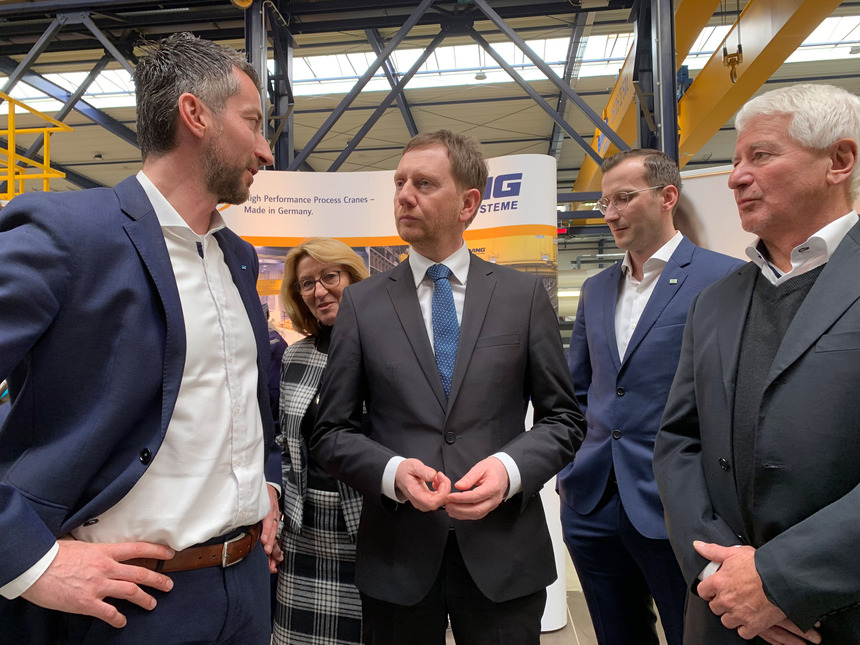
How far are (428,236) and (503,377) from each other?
448mm

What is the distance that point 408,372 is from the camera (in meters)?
1.59

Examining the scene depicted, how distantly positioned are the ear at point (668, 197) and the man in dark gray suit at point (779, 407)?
2.76ft

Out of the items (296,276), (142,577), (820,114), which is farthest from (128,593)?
(820,114)

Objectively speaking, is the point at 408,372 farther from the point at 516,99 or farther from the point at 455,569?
the point at 516,99

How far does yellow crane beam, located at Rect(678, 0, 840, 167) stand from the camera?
4.41 meters

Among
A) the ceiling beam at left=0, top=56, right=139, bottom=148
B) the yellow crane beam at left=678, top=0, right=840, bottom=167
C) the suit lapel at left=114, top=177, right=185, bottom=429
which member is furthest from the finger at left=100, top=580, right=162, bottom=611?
the ceiling beam at left=0, top=56, right=139, bottom=148

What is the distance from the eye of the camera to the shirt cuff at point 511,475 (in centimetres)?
147

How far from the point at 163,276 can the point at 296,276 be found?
119 centimetres

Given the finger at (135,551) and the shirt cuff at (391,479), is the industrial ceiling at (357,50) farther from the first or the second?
the finger at (135,551)

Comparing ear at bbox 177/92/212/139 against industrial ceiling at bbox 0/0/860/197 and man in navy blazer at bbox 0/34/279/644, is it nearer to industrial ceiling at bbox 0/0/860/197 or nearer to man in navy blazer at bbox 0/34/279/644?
man in navy blazer at bbox 0/34/279/644

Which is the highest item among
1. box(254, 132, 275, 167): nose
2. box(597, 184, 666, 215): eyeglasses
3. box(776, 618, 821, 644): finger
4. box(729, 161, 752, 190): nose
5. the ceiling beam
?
the ceiling beam

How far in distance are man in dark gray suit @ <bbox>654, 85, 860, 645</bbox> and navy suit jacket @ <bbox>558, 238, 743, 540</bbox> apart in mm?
435

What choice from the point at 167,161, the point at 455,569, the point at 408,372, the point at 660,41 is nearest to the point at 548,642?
the point at 455,569

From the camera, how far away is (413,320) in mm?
1655
